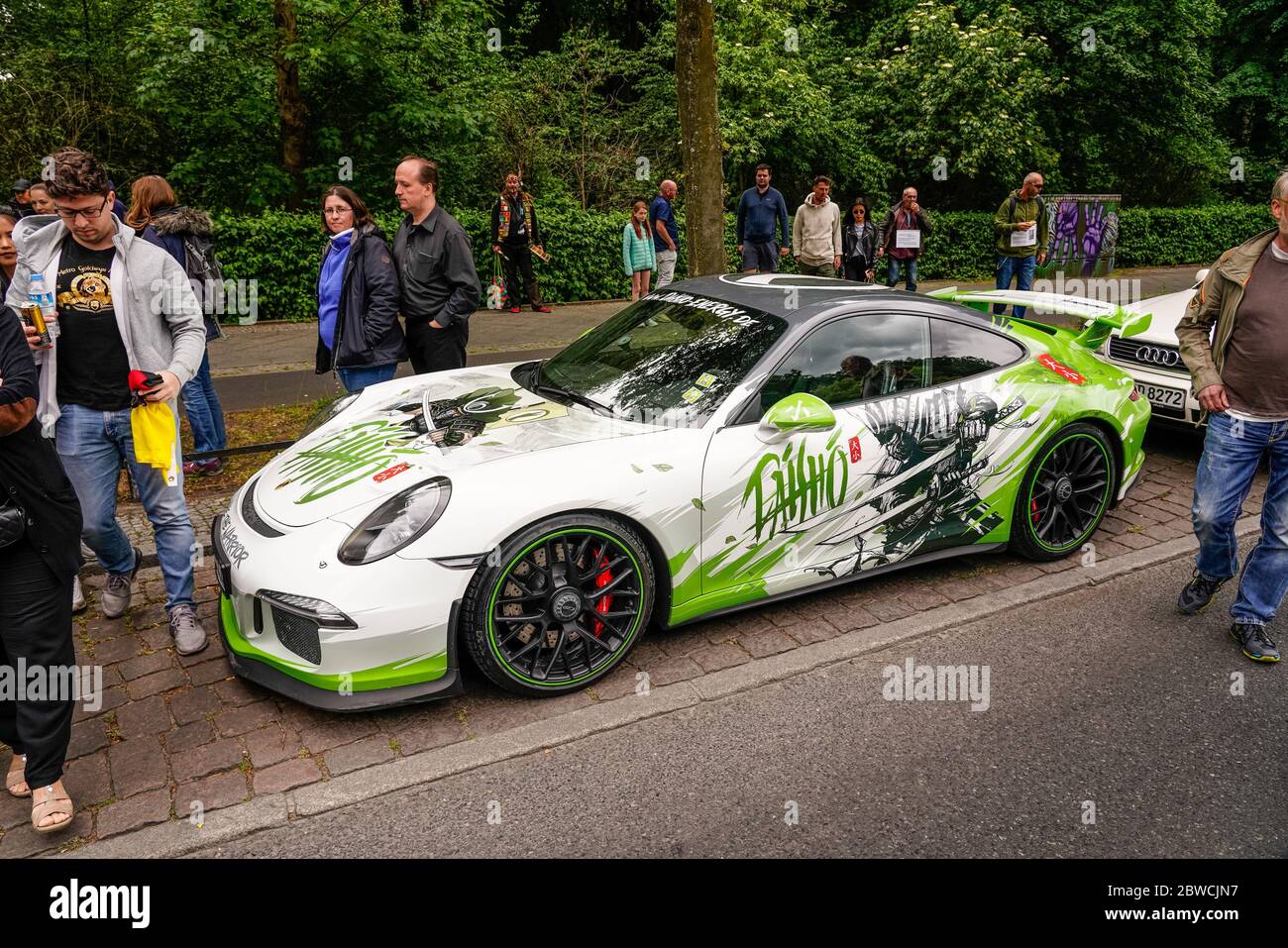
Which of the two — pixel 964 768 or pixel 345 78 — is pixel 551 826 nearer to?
pixel 964 768

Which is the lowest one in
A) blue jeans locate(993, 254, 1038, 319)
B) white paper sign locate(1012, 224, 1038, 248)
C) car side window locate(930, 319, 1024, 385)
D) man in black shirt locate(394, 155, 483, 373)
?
car side window locate(930, 319, 1024, 385)

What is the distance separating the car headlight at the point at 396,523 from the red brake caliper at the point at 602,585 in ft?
2.21

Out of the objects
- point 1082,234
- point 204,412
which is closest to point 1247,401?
point 204,412

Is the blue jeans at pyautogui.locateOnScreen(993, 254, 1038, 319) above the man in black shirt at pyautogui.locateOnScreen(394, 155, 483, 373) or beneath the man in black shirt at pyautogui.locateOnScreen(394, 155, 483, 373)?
above

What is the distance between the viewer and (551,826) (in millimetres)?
3111

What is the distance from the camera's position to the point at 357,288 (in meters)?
5.70

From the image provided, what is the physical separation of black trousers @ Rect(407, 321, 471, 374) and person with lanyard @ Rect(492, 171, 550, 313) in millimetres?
7603

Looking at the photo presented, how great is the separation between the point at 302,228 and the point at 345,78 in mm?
3195

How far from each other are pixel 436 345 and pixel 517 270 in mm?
8342

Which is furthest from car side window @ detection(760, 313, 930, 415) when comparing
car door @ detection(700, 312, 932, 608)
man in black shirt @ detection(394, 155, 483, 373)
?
man in black shirt @ detection(394, 155, 483, 373)

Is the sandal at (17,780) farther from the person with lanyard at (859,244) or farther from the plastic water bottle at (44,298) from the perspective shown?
the person with lanyard at (859,244)

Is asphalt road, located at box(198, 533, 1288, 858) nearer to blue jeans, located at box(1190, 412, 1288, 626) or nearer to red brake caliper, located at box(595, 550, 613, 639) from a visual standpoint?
blue jeans, located at box(1190, 412, 1288, 626)

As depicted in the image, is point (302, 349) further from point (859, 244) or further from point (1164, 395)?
point (1164, 395)

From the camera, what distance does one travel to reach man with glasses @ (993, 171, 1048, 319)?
1174 cm
